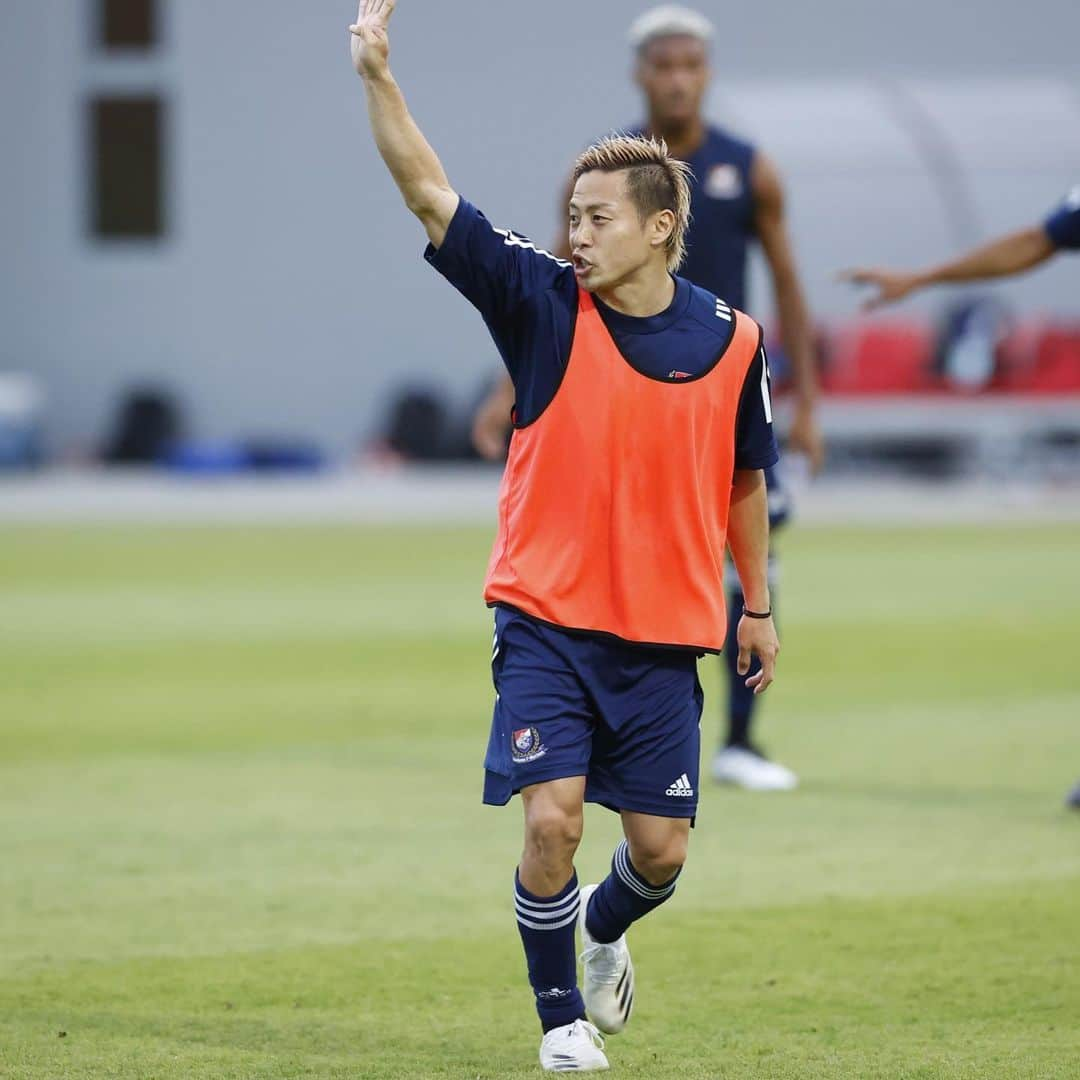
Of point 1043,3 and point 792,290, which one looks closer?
point 792,290

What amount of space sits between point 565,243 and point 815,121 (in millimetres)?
24940

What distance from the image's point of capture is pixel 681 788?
5.23 m

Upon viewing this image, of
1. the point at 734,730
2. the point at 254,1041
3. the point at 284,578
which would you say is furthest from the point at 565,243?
the point at 284,578

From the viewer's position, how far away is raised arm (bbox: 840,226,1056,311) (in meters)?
8.20

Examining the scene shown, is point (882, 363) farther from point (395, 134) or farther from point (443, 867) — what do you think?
point (395, 134)

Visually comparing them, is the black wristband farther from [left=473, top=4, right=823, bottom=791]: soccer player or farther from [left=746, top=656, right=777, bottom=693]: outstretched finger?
[left=473, top=4, right=823, bottom=791]: soccer player

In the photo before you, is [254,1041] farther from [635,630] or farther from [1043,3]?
[1043,3]

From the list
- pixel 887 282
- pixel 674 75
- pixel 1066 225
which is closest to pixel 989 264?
pixel 1066 225

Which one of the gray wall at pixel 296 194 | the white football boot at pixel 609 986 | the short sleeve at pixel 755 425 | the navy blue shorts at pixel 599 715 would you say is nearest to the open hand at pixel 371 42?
the short sleeve at pixel 755 425

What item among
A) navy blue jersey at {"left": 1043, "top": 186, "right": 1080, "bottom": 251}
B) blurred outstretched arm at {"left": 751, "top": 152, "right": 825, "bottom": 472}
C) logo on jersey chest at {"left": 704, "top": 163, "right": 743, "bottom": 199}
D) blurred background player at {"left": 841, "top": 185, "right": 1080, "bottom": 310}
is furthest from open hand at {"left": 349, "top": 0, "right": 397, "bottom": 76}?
navy blue jersey at {"left": 1043, "top": 186, "right": 1080, "bottom": 251}

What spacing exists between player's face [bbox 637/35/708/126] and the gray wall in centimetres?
2366

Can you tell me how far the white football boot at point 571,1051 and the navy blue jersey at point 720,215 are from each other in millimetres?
4000

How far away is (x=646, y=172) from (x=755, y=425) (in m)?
0.68

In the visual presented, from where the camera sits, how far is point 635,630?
5215mm
